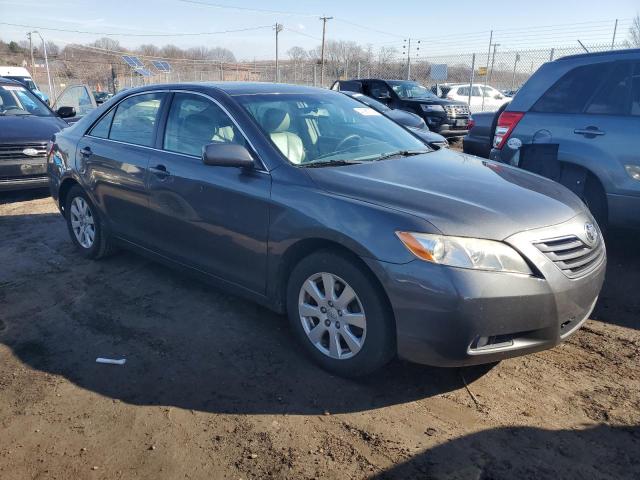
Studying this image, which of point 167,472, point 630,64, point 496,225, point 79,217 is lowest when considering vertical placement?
point 167,472

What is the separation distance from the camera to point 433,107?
45.4 feet

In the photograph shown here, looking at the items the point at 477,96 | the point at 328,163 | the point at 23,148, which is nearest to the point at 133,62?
the point at 477,96

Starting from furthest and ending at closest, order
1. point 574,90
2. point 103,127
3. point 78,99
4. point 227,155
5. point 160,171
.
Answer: point 78,99
point 574,90
point 103,127
point 160,171
point 227,155

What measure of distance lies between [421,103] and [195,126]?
11.0 m

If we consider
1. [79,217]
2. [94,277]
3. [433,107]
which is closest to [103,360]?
[94,277]

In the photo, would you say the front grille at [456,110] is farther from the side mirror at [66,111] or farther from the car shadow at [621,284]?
the side mirror at [66,111]

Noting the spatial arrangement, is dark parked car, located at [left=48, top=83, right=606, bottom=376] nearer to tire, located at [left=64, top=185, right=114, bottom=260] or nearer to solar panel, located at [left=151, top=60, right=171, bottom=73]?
tire, located at [left=64, top=185, right=114, bottom=260]

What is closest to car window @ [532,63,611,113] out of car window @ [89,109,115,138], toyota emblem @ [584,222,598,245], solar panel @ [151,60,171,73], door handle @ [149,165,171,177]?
toyota emblem @ [584,222,598,245]

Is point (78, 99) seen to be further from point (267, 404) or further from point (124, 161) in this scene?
point (267, 404)

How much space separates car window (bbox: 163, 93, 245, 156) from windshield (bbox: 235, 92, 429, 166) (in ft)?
0.62

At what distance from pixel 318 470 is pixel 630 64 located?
4.40 meters

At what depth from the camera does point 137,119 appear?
4.36m

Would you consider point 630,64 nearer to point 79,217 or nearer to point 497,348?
point 497,348

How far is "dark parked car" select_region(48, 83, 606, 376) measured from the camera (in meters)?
2.55
